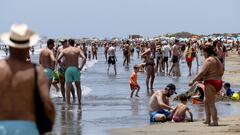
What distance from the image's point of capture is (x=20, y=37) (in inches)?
187

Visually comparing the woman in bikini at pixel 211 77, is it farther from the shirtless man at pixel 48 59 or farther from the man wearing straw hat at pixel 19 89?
the man wearing straw hat at pixel 19 89

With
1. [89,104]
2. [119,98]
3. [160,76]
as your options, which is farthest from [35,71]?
[160,76]

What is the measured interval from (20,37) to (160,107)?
7045 millimetres

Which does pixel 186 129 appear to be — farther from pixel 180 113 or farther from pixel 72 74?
pixel 72 74

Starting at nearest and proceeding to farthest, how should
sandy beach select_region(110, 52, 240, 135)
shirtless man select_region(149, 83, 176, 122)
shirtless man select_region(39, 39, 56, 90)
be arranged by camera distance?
sandy beach select_region(110, 52, 240, 135)
shirtless man select_region(149, 83, 176, 122)
shirtless man select_region(39, 39, 56, 90)

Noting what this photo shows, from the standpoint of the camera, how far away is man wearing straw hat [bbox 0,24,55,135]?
469cm

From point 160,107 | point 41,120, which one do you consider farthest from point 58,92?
point 41,120

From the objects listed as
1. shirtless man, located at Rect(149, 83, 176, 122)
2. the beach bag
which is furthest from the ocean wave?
the beach bag

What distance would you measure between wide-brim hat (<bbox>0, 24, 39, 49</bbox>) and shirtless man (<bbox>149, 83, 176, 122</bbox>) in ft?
22.2

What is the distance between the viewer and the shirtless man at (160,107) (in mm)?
11484

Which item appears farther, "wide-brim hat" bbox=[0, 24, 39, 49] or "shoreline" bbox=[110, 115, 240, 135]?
"shoreline" bbox=[110, 115, 240, 135]

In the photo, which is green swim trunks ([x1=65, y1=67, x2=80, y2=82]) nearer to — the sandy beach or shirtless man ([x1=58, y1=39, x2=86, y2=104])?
shirtless man ([x1=58, y1=39, x2=86, y2=104])

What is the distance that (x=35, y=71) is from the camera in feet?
15.6

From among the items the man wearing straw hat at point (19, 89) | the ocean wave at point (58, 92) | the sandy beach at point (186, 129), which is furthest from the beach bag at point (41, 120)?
the ocean wave at point (58, 92)
